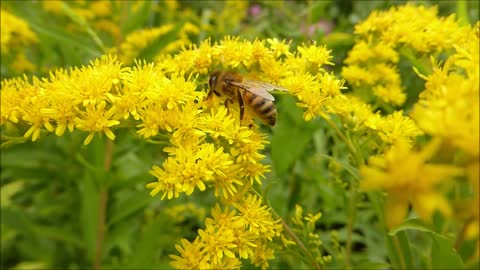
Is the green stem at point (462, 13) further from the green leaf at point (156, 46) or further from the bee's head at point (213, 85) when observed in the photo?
the green leaf at point (156, 46)

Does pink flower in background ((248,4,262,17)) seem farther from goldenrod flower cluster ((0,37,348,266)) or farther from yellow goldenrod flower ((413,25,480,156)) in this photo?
yellow goldenrod flower ((413,25,480,156))

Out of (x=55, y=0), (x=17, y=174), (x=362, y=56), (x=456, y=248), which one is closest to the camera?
(x=456, y=248)

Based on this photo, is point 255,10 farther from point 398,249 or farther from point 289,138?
point 398,249

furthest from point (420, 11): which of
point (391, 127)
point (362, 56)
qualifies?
point (391, 127)

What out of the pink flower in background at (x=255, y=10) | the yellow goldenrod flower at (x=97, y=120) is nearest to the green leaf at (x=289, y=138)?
the yellow goldenrod flower at (x=97, y=120)

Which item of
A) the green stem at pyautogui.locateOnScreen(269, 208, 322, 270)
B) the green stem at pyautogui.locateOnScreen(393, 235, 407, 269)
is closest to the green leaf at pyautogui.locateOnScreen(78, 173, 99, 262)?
the green stem at pyautogui.locateOnScreen(269, 208, 322, 270)

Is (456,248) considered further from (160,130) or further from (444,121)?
(160,130)
